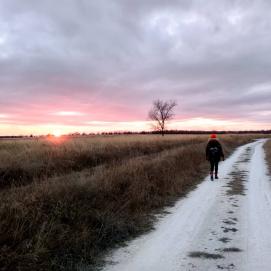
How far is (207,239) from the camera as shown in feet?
19.2

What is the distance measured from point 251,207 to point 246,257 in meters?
3.57

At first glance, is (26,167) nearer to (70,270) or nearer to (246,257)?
(70,270)

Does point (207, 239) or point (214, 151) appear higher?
point (214, 151)

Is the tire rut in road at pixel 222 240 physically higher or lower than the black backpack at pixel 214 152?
lower

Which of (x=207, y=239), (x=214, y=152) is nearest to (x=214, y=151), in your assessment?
(x=214, y=152)

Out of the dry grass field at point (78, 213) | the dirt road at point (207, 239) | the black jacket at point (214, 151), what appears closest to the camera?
the dry grass field at point (78, 213)

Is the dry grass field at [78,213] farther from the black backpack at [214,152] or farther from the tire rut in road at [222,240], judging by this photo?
the black backpack at [214,152]

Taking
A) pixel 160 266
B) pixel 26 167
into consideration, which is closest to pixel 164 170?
pixel 26 167

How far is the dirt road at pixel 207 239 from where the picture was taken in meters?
4.76

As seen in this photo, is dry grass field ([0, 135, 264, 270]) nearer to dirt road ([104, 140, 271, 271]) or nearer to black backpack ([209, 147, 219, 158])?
dirt road ([104, 140, 271, 271])

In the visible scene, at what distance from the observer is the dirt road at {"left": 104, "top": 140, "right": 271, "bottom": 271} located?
15.6ft

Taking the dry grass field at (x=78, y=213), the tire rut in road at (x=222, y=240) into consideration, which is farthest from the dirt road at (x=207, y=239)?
the dry grass field at (x=78, y=213)

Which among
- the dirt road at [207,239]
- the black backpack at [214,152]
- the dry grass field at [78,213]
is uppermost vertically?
the black backpack at [214,152]

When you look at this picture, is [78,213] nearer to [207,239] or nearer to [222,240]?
[207,239]
